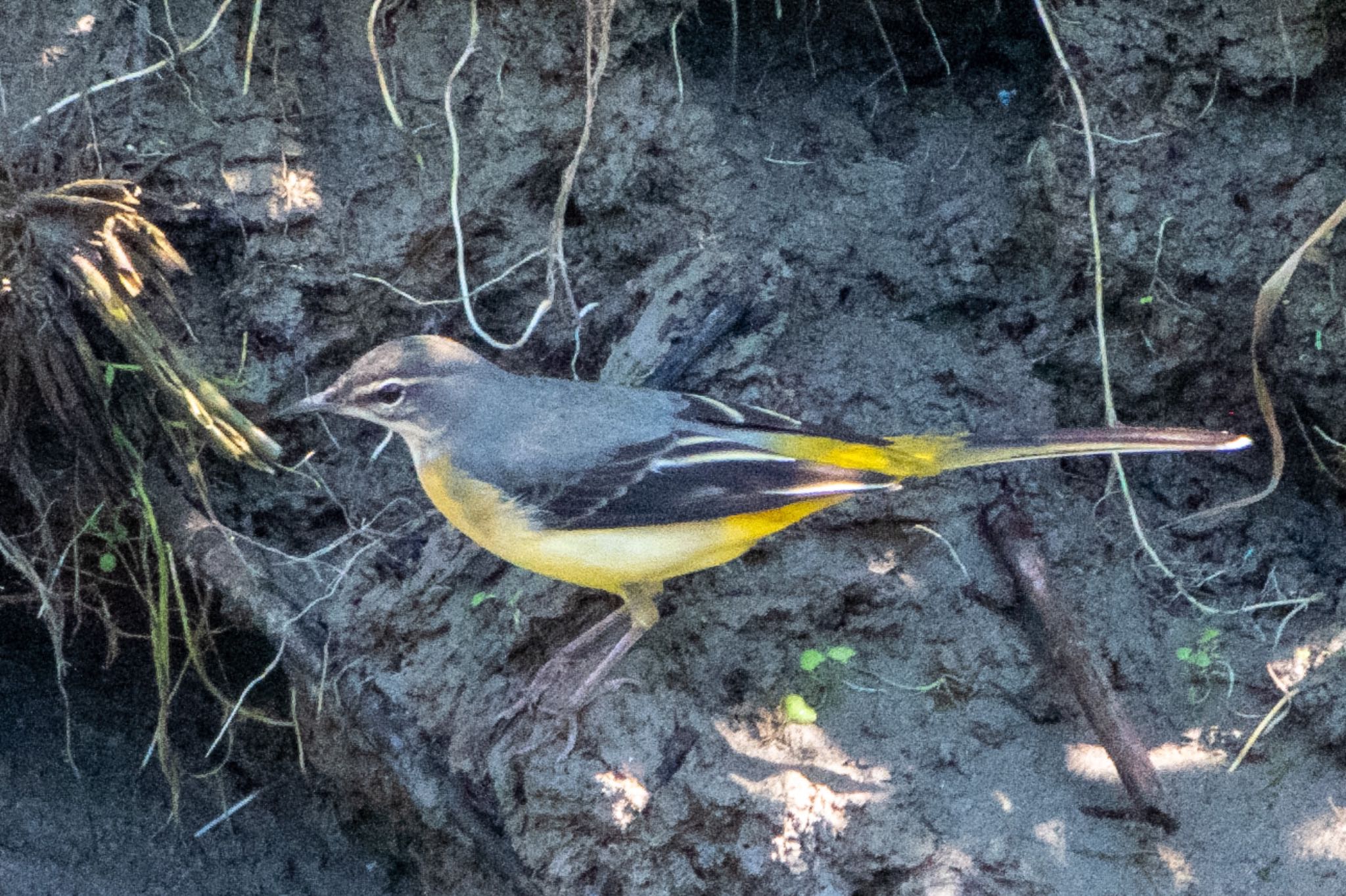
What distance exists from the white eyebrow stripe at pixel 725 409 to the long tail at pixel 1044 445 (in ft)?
1.63

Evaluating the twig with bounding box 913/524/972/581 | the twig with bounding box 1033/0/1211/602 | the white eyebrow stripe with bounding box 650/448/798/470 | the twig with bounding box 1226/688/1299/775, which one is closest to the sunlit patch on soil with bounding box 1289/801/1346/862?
the twig with bounding box 1226/688/1299/775

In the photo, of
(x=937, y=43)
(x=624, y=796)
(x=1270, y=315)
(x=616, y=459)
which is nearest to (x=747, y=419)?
(x=616, y=459)

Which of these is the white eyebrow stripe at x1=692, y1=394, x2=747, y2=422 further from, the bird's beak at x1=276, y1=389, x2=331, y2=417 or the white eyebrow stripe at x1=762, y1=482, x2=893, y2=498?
the bird's beak at x1=276, y1=389, x2=331, y2=417

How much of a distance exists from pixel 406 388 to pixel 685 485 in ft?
3.14

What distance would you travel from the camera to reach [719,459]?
3803 mm

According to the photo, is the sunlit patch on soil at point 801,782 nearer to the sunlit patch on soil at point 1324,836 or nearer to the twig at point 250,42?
the sunlit patch on soil at point 1324,836

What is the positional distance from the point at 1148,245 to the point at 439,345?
100 inches

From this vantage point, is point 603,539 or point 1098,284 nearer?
point 603,539

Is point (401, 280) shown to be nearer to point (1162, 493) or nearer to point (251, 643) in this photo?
point (251, 643)

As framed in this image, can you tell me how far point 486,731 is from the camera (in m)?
4.08

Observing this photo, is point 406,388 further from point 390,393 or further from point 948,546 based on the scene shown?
point 948,546

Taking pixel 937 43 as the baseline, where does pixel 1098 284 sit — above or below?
below

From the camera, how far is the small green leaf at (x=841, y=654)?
159 inches

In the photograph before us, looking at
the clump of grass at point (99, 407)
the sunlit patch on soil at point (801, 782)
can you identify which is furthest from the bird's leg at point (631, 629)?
the clump of grass at point (99, 407)
